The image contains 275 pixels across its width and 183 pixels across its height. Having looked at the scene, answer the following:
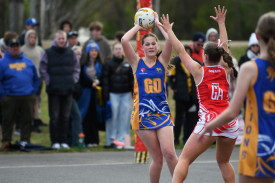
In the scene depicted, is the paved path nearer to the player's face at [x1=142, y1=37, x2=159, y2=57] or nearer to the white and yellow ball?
the player's face at [x1=142, y1=37, x2=159, y2=57]

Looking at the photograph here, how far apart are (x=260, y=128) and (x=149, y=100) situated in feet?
9.94

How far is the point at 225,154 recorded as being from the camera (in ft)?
24.4

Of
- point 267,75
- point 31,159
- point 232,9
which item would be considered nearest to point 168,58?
point 267,75

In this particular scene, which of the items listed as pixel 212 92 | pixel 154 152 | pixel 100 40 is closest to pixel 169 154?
pixel 154 152

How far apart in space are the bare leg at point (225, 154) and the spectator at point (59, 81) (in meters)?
6.37

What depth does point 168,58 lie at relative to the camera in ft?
27.5

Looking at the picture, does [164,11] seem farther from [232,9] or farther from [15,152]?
[15,152]

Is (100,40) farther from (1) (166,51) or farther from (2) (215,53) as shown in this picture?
(2) (215,53)

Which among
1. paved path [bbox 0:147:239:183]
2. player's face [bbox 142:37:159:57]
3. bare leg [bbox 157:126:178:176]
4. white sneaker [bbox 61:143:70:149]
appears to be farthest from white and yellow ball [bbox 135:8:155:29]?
white sneaker [bbox 61:143:70:149]

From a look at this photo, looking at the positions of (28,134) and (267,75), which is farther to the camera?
(28,134)

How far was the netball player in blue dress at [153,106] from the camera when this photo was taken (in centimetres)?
805

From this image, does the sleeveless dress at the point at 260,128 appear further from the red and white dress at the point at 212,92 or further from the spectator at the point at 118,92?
the spectator at the point at 118,92

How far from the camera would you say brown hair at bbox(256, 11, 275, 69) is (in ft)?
17.0

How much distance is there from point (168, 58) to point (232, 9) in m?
54.3
